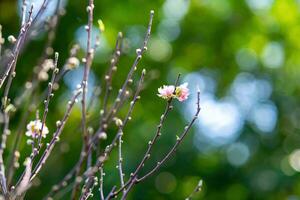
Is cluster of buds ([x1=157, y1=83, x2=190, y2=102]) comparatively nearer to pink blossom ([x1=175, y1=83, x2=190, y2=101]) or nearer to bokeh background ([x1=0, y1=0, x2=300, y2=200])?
pink blossom ([x1=175, y1=83, x2=190, y2=101])

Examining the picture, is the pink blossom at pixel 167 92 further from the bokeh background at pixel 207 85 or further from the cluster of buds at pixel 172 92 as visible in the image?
the bokeh background at pixel 207 85

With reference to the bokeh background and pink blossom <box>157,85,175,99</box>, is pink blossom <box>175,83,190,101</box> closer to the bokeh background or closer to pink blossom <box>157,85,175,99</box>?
pink blossom <box>157,85,175,99</box>

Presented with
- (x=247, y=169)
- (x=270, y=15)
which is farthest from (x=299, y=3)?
(x=247, y=169)

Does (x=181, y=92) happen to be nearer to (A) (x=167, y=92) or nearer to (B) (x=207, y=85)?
(A) (x=167, y=92)

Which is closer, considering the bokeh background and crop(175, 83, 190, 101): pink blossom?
crop(175, 83, 190, 101): pink blossom

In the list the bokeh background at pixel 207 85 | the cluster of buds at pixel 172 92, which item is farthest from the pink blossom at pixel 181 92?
the bokeh background at pixel 207 85

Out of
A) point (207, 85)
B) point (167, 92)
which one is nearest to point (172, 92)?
point (167, 92)

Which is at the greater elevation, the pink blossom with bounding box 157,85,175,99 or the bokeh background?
the pink blossom with bounding box 157,85,175,99

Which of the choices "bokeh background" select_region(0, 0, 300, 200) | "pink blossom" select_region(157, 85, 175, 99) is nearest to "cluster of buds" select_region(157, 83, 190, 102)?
"pink blossom" select_region(157, 85, 175, 99)

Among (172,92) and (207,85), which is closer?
(172,92)
